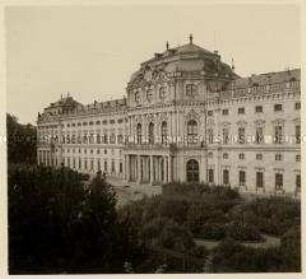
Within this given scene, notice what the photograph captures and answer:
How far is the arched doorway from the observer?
4.29m

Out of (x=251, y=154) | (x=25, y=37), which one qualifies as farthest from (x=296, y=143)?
(x=25, y=37)

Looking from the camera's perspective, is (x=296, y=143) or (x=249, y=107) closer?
(x=296, y=143)

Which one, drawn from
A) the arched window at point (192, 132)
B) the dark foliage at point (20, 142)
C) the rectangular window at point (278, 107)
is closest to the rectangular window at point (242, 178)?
the arched window at point (192, 132)

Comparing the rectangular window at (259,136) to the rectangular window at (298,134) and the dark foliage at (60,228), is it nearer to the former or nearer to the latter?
the rectangular window at (298,134)

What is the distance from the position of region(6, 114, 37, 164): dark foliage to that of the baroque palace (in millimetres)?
92

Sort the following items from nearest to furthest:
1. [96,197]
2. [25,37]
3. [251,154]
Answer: [96,197] < [25,37] < [251,154]

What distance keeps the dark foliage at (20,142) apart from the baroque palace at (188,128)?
0.30ft

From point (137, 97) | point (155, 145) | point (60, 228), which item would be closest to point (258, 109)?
point (155, 145)

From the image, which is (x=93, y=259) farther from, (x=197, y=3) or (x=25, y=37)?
(x=197, y=3)

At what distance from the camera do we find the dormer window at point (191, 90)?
4527mm

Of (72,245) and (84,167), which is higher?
(84,167)

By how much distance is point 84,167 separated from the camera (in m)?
4.29

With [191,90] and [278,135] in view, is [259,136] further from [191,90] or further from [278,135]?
[191,90]

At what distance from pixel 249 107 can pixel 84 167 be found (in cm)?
175
